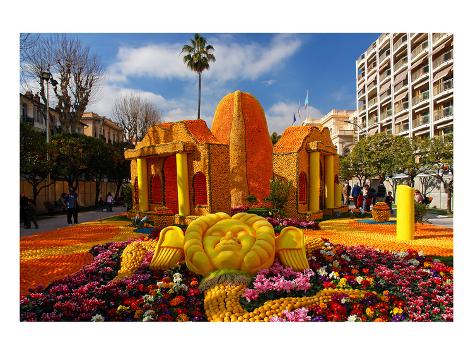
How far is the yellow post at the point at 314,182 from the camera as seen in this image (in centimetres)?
1630

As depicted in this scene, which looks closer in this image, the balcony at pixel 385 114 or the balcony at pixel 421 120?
the balcony at pixel 421 120

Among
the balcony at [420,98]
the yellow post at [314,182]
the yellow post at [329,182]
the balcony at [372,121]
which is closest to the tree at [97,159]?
the yellow post at [314,182]

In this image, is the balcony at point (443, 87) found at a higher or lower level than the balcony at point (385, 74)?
lower

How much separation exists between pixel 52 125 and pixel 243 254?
29358 millimetres

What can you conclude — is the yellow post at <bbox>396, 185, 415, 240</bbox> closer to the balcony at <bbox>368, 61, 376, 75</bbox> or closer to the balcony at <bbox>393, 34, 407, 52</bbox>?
the balcony at <bbox>393, 34, 407, 52</bbox>

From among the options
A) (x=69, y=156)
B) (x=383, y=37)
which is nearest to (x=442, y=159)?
(x=69, y=156)

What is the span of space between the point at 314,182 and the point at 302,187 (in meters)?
0.65

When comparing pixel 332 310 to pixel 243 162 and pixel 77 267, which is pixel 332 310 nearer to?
pixel 77 267

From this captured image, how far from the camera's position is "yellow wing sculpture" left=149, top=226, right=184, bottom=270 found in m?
6.41

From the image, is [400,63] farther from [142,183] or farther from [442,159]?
[142,183]

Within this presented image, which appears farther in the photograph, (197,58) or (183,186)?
(197,58)

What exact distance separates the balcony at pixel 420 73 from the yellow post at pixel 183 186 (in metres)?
29.0

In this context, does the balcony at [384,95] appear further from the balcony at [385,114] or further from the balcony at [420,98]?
the balcony at [420,98]

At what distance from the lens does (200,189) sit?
1508 centimetres
